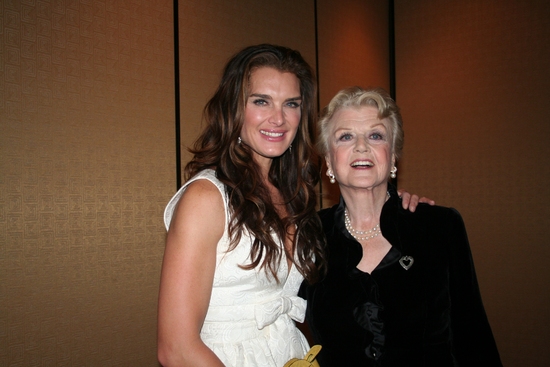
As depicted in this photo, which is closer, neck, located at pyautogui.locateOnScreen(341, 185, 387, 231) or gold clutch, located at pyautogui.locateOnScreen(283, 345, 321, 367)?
gold clutch, located at pyautogui.locateOnScreen(283, 345, 321, 367)

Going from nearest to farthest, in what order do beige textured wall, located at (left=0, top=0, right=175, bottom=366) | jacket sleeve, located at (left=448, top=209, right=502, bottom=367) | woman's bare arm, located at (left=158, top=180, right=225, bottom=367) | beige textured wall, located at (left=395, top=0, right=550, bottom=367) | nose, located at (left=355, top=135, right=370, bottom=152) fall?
woman's bare arm, located at (left=158, top=180, right=225, bottom=367)
jacket sleeve, located at (left=448, top=209, right=502, bottom=367)
nose, located at (left=355, top=135, right=370, bottom=152)
beige textured wall, located at (left=0, top=0, right=175, bottom=366)
beige textured wall, located at (left=395, top=0, right=550, bottom=367)

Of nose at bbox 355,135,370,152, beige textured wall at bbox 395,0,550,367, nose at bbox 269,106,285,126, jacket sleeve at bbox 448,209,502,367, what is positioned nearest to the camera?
jacket sleeve at bbox 448,209,502,367

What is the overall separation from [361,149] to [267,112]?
415mm

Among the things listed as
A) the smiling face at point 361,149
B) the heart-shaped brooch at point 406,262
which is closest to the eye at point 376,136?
the smiling face at point 361,149

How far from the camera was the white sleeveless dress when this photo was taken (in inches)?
55.5

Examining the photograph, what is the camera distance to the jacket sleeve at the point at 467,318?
153 cm

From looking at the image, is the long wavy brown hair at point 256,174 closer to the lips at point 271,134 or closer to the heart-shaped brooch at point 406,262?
the lips at point 271,134

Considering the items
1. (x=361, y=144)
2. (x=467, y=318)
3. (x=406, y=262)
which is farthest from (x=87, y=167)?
(x=467, y=318)

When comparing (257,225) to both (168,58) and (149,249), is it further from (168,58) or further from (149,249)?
(168,58)

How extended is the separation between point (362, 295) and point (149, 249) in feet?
4.71

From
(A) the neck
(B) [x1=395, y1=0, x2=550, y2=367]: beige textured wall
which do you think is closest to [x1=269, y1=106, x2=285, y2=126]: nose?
(A) the neck

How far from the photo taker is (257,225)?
1.47 metres

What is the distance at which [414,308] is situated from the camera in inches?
61.9

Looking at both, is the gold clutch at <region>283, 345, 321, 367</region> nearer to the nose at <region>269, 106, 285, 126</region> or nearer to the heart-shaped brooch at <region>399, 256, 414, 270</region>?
the heart-shaped brooch at <region>399, 256, 414, 270</region>
